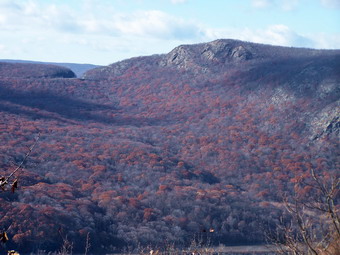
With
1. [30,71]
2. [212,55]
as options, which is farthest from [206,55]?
[30,71]

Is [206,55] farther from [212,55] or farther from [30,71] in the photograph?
[30,71]

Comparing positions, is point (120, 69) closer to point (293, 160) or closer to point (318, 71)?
point (318, 71)

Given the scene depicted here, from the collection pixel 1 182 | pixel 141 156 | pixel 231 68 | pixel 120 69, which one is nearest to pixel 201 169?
pixel 141 156

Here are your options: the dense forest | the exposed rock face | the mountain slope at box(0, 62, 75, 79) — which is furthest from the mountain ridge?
the mountain slope at box(0, 62, 75, 79)

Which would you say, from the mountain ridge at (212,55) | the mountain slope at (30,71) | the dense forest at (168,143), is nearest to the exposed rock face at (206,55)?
the mountain ridge at (212,55)

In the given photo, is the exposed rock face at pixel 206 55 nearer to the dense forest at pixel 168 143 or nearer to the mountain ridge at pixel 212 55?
the mountain ridge at pixel 212 55

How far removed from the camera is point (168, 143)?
1174 inches

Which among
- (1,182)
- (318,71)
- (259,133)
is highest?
(318,71)

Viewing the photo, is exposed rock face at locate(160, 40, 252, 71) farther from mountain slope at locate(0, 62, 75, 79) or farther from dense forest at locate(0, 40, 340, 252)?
mountain slope at locate(0, 62, 75, 79)

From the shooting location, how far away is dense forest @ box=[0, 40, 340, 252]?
1720 centimetres

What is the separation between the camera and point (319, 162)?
25500 millimetres

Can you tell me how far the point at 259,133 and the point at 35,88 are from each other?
813 inches

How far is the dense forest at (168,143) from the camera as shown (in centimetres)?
1720

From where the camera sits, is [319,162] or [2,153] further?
[319,162]
